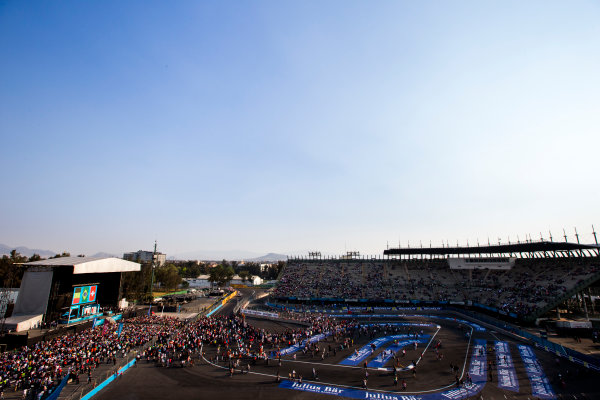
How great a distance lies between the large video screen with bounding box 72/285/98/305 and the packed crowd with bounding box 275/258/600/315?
37.9 meters

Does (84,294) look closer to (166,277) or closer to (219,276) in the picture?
(166,277)

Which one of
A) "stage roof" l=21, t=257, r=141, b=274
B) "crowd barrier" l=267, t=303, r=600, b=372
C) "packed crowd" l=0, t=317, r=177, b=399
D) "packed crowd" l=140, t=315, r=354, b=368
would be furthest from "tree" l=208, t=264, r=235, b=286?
"packed crowd" l=0, t=317, r=177, b=399

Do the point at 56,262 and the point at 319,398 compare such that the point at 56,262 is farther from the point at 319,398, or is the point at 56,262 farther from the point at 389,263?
the point at 389,263

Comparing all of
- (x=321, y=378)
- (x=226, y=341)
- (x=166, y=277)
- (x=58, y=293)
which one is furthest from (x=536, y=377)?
(x=166, y=277)

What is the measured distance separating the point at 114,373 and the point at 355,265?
68089 millimetres

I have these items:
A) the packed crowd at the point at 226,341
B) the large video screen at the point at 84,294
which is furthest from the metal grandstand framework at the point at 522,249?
the large video screen at the point at 84,294

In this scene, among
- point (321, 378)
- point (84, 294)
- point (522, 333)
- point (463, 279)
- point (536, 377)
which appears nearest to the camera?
point (536, 377)

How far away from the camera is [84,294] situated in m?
47.2

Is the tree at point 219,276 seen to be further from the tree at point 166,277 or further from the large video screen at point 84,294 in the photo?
the large video screen at point 84,294

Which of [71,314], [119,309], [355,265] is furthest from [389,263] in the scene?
[71,314]

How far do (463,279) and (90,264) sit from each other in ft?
243

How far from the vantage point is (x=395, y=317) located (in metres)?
52.7

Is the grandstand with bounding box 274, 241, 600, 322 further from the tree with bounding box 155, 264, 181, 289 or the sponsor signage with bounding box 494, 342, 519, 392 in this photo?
the tree with bounding box 155, 264, 181, 289

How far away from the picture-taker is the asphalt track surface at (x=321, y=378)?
22406mm
